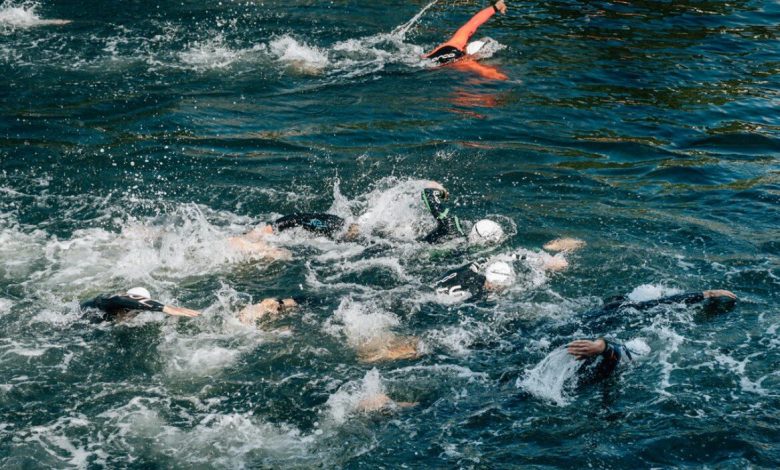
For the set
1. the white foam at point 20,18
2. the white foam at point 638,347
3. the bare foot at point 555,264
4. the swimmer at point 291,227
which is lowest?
the white foam at point 638,347

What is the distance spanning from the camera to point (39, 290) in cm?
992

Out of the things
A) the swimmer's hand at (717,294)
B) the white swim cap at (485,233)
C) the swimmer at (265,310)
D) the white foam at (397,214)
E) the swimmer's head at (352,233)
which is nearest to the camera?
the swimmer's hand at (717,294)

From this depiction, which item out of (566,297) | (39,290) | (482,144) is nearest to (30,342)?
(39,290)

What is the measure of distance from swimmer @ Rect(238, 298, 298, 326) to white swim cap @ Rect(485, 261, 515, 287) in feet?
7.24

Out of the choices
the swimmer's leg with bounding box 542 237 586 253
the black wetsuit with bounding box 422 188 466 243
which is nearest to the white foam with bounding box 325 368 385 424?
the black wetsuit with bounding box 422 188 466 243

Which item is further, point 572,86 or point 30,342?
point 572,86

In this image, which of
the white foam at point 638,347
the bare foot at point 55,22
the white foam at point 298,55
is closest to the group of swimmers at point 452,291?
the white foam at point 638,347

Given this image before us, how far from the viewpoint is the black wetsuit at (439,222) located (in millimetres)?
10695

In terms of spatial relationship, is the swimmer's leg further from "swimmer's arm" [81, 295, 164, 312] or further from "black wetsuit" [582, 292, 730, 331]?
"swimmer's arm" [81, 295, 164, 312]

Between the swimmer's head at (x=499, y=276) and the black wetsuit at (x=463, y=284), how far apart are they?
11 centimetres

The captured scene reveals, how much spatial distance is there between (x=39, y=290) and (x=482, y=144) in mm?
6860

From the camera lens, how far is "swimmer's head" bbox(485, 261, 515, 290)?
9.95m

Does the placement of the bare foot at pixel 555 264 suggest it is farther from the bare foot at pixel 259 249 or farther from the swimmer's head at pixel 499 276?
the bare foot at pixel 259 249

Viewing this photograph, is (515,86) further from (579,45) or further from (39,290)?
(39,290)
